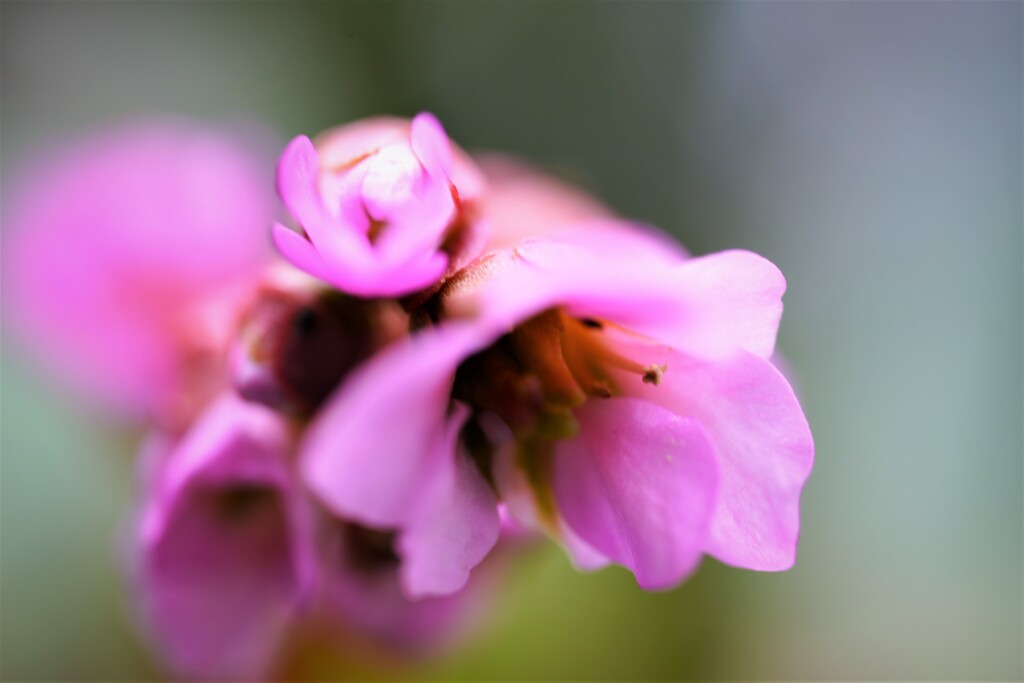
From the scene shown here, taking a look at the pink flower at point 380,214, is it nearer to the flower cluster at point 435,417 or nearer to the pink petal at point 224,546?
the flower cluster at point 435,417

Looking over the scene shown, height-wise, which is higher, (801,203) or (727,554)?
(727,554)

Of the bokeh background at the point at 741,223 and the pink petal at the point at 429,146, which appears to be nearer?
the pink petal at the point at 429,146

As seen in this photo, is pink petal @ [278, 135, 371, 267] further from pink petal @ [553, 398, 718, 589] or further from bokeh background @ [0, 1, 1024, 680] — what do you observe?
bokeh background @ [0, 1, 1024, 680]

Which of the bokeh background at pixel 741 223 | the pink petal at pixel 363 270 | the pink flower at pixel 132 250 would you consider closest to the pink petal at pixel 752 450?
the pink petal at pixel 363 270

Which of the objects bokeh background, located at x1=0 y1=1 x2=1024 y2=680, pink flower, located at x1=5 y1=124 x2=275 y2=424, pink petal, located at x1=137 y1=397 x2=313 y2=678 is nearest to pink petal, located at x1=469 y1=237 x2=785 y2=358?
pink petal, located at x1=137 y1=397 x2=313 y2=678

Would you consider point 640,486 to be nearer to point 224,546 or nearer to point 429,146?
point 429,146

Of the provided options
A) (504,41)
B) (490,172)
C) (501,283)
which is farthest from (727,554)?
(504,41)

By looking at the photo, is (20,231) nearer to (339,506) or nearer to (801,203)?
(339,506)

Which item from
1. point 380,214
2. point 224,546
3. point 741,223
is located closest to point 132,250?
point 224,546
